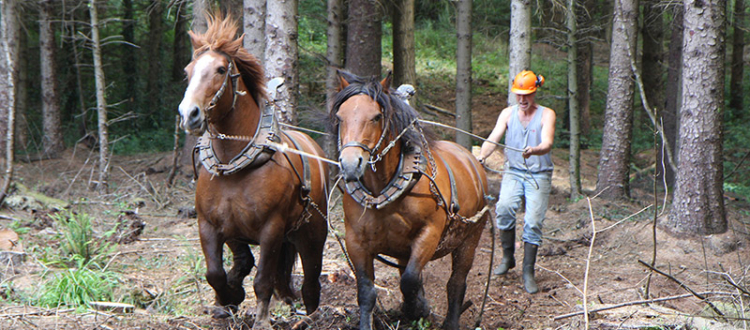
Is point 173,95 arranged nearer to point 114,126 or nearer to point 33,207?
point 114,126

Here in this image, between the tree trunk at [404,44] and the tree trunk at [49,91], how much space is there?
7.84 meters

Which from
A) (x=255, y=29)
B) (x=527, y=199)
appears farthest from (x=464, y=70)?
(x=527, y=199)

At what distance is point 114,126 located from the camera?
19.7 m

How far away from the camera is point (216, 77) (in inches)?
173

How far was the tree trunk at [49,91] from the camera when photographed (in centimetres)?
1445

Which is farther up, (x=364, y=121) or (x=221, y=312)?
(x=364, y=121)

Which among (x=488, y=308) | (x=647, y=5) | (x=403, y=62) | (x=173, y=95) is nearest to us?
(x=488, y=308)

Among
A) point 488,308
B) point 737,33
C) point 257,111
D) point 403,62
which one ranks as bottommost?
point 488,308

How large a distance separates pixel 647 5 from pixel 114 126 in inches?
619

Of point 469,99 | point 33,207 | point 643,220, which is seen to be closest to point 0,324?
point 33,207

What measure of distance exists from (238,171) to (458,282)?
6.44 ft

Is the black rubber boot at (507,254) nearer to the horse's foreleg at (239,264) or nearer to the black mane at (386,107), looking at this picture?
the black mane at (386,107)

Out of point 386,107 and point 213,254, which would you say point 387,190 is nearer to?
point 386,107

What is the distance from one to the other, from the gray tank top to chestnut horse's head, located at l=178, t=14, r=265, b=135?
9.07 ft
